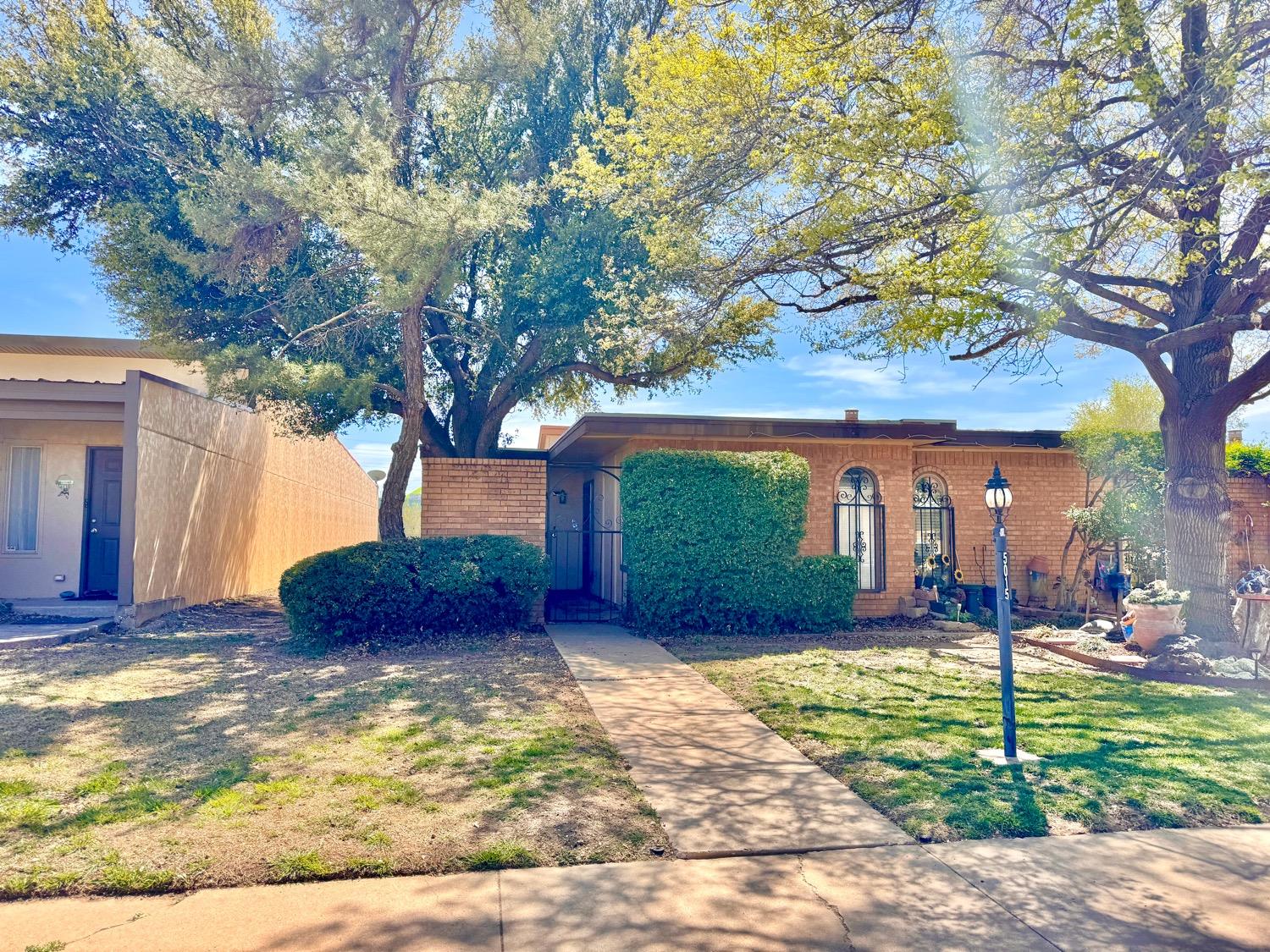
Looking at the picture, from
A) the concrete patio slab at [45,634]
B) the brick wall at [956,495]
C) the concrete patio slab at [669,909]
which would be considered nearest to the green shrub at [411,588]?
the concrete patio slab at [45,634]

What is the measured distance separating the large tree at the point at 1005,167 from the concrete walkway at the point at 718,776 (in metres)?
4.57

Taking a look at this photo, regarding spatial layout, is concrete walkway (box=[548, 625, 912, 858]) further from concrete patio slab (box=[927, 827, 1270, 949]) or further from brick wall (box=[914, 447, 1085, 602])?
brick wall (box=[914, 447, 1085, 602])

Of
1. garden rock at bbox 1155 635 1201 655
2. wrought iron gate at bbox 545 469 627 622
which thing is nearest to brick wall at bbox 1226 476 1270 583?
garden rock at bbox 1155 635 1201 655

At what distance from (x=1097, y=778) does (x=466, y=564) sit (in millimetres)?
6867

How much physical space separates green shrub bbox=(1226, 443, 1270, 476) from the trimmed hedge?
915 cm

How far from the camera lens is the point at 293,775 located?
4.84 meters

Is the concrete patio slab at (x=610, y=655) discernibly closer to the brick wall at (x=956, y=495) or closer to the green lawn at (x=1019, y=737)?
the green lawn at (x=1019, y=737)

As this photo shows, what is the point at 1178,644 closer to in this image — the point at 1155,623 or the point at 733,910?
the point at 1155,623

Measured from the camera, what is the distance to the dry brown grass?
12.3ft

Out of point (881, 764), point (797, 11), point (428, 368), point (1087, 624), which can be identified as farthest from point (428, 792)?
point (428, 368)

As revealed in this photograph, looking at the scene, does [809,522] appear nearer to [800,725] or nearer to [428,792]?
[800,725]

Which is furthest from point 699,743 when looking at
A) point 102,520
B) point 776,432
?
point 102,520

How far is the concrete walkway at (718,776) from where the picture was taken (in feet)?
13.5

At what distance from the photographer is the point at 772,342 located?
13.1m
